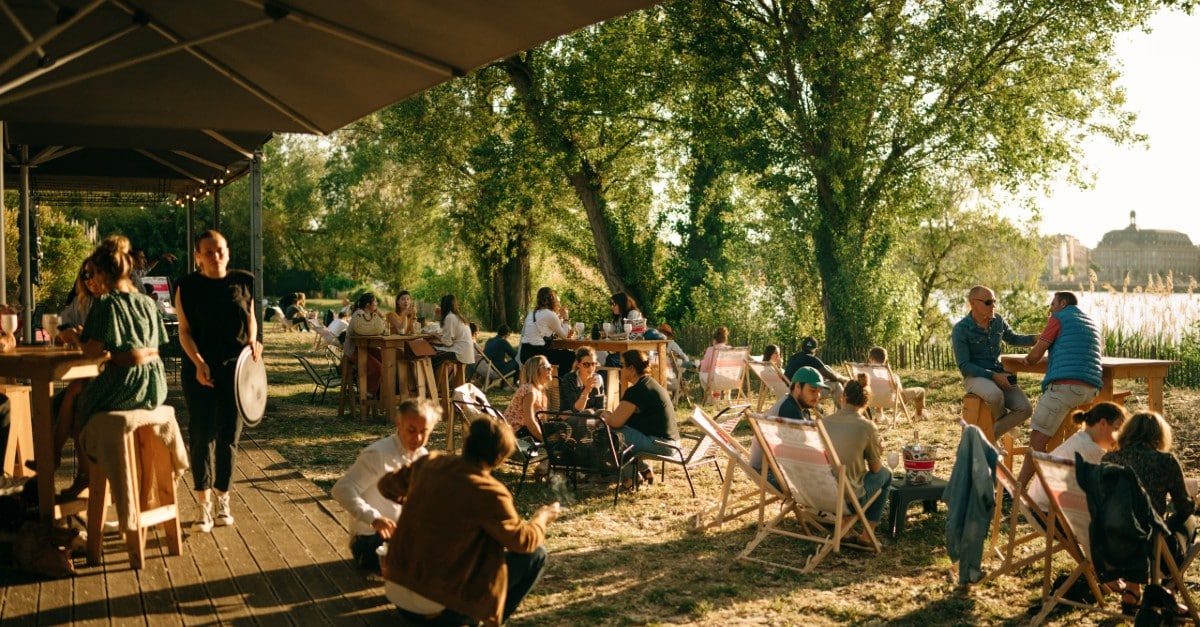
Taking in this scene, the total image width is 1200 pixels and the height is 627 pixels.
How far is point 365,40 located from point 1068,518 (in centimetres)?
411

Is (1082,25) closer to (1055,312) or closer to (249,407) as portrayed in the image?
(1055,312)

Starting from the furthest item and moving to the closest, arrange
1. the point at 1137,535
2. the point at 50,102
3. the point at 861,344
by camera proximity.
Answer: the point at 861,344 < the point at 50,102 < the point at 1137,535

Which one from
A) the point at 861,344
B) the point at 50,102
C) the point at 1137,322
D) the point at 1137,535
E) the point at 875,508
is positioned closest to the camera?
the point at 1137,535

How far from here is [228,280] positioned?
551 cm

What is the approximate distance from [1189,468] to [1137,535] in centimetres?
491

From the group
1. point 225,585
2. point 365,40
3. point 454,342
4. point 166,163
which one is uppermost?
Answer: point 166,163

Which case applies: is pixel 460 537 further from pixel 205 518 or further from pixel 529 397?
pixel 529 397

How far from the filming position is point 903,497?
254 inches

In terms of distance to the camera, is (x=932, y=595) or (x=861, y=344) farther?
(x=861, y=344)

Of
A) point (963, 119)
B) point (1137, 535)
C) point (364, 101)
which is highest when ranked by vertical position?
point (963, 119)

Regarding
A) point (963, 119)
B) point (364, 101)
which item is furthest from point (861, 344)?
point (364, 101)

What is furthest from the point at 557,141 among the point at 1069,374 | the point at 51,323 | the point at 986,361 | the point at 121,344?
the point at 121,344

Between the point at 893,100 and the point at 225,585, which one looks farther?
the point at 893,100

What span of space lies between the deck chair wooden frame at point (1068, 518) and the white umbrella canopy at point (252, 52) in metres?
3.00
